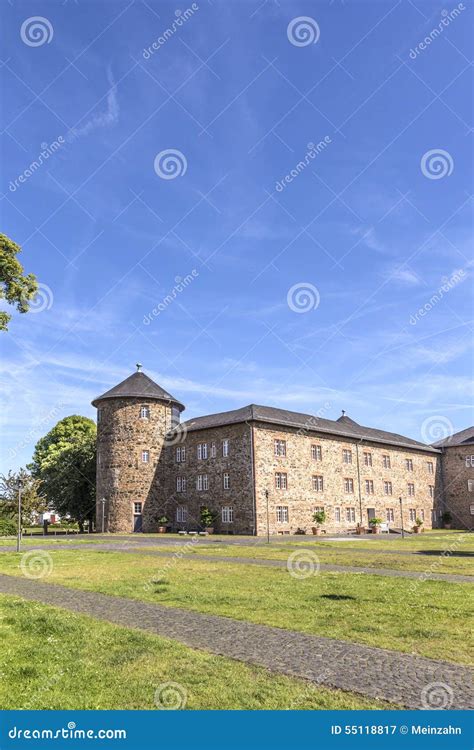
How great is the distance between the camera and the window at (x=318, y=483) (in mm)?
45125

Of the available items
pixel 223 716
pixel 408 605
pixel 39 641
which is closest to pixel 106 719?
pixel 223 716

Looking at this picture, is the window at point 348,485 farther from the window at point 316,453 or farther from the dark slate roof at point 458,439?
the dark slate roof at point 458,439

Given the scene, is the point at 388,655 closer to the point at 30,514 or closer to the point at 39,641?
the point at 39,641

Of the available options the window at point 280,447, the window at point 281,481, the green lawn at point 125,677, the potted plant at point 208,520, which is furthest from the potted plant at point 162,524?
the green lawn at point 125,677

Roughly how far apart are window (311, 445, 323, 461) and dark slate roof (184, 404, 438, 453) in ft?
4.46

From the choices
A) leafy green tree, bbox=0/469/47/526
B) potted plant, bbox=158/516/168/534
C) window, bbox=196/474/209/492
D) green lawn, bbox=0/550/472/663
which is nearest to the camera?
green lawn, bbox=0/550/472/663

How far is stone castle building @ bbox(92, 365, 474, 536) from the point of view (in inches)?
1629

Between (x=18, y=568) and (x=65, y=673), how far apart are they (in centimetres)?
1298

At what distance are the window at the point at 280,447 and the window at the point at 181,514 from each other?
360 inches

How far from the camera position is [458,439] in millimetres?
61812

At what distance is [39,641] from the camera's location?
25.6ft

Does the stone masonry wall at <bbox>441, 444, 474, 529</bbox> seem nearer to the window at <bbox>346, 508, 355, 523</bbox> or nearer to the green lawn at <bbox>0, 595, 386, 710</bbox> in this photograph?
the window at <bbox>346, 508, 355, 523</bbox>

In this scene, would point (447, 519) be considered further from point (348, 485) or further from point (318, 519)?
point (318, 519)

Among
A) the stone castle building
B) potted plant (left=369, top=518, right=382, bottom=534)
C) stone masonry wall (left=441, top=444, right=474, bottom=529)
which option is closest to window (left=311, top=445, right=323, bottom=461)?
the stone castle building
